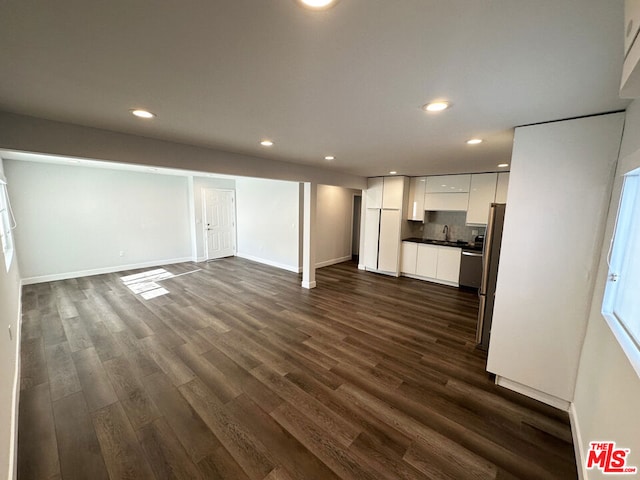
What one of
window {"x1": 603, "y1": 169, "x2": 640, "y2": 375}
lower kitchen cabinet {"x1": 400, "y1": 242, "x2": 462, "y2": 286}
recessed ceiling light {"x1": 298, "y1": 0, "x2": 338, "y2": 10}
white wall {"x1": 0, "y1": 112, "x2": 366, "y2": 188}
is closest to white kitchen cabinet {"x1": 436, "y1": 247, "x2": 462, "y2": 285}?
lower kitchen cabinet {"x1": 400, "y1": 242, "x2": 462, "y2": 286}

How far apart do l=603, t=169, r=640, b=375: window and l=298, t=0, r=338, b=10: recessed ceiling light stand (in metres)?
1.89

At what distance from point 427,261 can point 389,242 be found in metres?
0.94

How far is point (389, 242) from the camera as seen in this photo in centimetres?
586

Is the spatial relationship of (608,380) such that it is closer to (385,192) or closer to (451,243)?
(451,243)

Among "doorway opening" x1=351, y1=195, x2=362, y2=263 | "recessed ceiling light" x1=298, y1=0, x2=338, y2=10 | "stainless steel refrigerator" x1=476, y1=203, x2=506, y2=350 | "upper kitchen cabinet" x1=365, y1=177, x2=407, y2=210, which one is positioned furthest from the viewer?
"doorway opening" x1=351, y1=195, x2=362, y2=263

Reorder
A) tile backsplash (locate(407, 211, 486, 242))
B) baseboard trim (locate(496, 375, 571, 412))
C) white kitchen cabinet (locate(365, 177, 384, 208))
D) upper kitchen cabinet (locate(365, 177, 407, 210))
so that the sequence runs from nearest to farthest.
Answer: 1. baseboard trim (locate(496, 375, 571, 412))
2. tile backsplash (locate(407, 211, 486, 242))
3. upper kitchen cabinet (locate(365, 177, 407, 210))
4. white kitchen cabinet (locate(365, 177, 384, 208))

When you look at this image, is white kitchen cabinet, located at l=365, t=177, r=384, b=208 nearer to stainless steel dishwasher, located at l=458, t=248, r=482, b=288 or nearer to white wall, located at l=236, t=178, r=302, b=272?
white wall, located at l=236, t=178, r=302, b=272

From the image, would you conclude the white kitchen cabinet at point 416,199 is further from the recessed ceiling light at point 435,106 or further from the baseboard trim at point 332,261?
the recessed ceiling light at point 435,106

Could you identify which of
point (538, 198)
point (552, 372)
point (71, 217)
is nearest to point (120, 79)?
point (538, 198)

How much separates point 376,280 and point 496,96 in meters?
4.46

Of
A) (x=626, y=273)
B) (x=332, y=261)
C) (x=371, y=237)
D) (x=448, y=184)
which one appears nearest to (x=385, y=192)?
(x=371, y=237)

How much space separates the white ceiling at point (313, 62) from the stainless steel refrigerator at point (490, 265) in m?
0.89

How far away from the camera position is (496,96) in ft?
4.88

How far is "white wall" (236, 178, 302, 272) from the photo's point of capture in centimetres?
591
